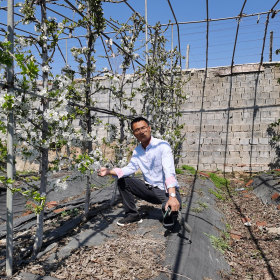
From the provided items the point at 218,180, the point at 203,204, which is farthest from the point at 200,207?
the point at 218,180

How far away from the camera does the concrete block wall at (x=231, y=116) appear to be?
9391 millimetres

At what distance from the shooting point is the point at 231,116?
32.1ft

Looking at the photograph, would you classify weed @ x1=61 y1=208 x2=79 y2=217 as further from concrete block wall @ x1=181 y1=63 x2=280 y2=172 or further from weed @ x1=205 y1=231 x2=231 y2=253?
concrete block wall @ x1=181 y1=63 x2=280 y2=172

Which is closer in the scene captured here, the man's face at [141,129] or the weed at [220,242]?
the man's face at [141,129]

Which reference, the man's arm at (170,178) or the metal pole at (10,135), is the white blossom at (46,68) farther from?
the man's arm at (170,178)

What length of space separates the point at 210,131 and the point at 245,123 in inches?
47.7

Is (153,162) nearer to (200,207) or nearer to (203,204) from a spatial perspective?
(200,207)

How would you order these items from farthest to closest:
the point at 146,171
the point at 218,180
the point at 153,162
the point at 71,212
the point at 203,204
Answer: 1. the point at 218,180
2. the point at 203,204
3. the point at 71,212
4. the point at 146,171
5. the point at 153,162

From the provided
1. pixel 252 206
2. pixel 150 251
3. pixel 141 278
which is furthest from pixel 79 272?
pixel 252 206

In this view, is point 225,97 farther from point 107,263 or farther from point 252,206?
point 107,263

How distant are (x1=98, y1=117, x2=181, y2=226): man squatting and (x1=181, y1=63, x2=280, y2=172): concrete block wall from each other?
6583 mm

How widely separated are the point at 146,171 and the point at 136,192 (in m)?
Result: 0.33

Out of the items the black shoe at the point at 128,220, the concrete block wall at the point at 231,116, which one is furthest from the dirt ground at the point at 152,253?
the concrete block wall at the point at 231,116

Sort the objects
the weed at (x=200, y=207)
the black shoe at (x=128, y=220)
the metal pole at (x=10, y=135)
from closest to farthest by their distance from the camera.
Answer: the metal pole at (x=10, y=135) < the black shoe at (x=128, y=220) < the weed at (x=200, y=207)
